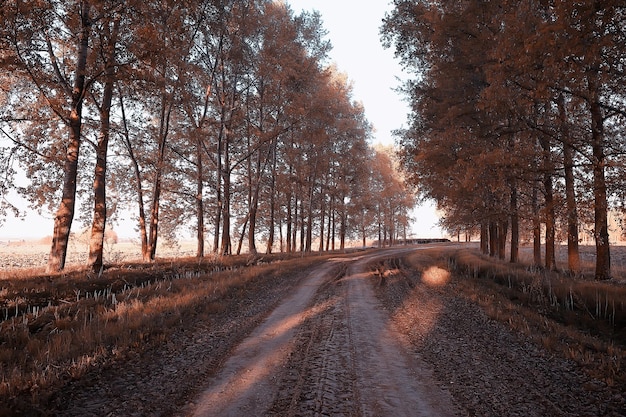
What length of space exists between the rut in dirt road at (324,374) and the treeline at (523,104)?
6899 millimetres

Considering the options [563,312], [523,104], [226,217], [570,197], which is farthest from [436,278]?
[226,217]

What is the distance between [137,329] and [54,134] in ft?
47.3

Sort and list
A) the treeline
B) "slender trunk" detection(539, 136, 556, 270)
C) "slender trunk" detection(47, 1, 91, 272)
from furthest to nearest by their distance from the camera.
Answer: "slender trunk" detection(539, 136, 556, 270), "slender trunk" detection(47, 1, 91, 272), the treeline

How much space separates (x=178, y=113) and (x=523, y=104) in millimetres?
20105

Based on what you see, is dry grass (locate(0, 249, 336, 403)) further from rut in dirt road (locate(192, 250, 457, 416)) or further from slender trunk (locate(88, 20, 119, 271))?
rut in dirt road (locate(192, 250, 457, 416))

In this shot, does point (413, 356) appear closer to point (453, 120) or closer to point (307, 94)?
point (453, 120)

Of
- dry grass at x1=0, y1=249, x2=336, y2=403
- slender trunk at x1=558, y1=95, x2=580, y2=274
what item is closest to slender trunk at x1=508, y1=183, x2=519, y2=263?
slender trunk at x1=558, y1=95, x2=580, y2=274

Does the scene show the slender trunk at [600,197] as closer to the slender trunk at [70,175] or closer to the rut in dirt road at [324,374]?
the rut in dirt road at [324,374]

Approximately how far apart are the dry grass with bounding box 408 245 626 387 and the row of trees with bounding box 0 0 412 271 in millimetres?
12342

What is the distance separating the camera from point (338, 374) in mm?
4938

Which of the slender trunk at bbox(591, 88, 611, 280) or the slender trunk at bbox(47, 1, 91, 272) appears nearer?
the slender trunk at bbox(591, 88, 611, 280)

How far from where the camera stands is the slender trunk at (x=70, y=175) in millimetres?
11180

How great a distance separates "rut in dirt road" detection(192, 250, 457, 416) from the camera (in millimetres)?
4027

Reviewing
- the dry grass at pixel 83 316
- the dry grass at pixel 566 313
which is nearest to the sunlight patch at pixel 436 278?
the dry grass at pixel 566 313
